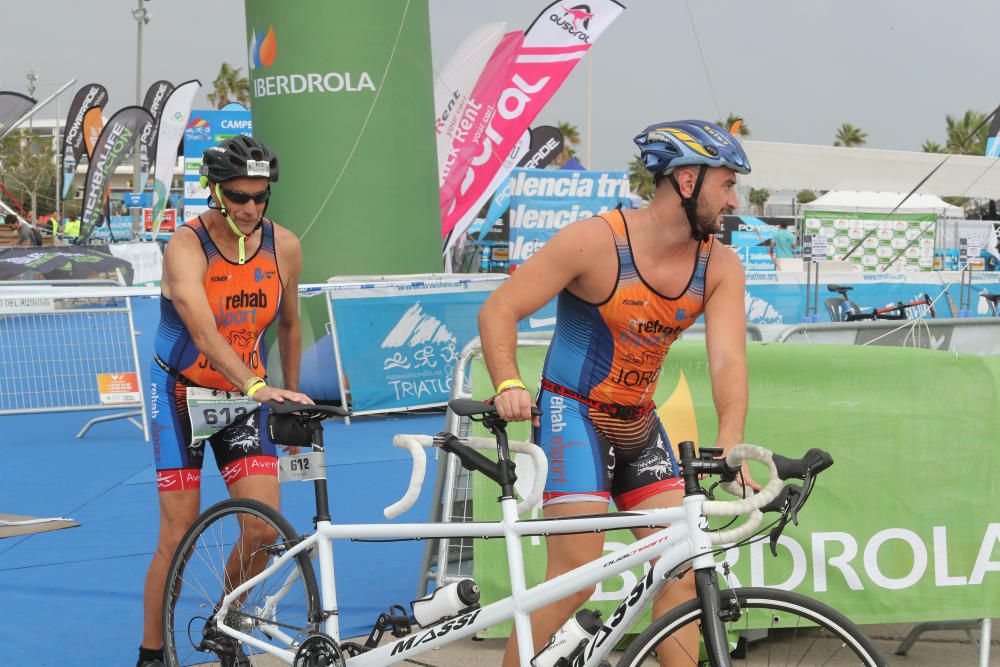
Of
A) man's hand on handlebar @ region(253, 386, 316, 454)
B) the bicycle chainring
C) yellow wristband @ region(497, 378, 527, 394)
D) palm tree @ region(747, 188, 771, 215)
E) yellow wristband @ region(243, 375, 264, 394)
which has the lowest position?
the bicycle chainring

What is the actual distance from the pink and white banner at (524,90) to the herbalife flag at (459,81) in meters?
0.27

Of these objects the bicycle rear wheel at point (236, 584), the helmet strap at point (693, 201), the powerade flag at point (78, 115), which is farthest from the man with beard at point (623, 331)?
the powerade flag at point (78, 115)

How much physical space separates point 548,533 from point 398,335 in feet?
27.2

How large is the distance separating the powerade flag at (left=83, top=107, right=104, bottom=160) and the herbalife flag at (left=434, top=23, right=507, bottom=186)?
76.4 ft

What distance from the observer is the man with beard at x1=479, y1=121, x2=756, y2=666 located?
332cm

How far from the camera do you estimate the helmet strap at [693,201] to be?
10.6 feet

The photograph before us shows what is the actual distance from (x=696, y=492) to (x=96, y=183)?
32593mm

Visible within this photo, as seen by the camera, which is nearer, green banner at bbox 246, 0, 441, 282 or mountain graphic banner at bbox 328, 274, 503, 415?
mountain graphic banner at bbox 328, 274, 503, 415

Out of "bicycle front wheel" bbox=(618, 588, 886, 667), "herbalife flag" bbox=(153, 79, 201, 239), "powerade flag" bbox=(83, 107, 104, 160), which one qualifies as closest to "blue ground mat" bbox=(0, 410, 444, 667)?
"bicycle front wheel" bbox=(618, 588, 886, 667)

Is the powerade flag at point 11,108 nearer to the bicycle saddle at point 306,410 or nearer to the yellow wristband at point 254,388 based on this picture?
A: the yellow wristband at point 254,388

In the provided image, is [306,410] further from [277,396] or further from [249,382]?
[249,382]

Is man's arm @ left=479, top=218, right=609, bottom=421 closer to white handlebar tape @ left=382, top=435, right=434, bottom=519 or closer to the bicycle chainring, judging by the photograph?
white handlebar tape @ left=382, top=435, right=434, bottom=519

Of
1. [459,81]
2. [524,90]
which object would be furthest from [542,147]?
[524,90]

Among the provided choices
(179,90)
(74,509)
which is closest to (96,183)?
(179,90)
